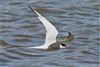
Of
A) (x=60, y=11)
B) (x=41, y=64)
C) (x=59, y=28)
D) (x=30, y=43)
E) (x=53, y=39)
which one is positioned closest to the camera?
(x=53, y=39)

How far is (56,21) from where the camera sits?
55.7 feet

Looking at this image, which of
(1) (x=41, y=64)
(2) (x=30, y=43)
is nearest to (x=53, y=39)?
(1) (x=41, y=64)

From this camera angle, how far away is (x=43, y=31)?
1630 cm

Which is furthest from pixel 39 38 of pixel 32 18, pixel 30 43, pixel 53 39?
pixel 53 39

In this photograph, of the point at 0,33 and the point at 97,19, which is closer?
the point at 0,33

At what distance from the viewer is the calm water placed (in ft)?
47.0

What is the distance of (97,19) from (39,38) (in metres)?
2.22

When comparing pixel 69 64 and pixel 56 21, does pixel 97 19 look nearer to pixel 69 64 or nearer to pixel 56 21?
pixel 56 21

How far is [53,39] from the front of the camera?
1177cm

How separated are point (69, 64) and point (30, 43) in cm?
156

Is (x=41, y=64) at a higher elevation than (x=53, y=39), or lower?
lower

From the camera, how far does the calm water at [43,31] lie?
14.3 meters

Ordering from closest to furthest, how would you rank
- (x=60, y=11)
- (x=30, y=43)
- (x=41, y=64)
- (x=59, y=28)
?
(x=41, y=64) < (x=30, y=43) < (x=59, y=28) < (x=60, y=11)

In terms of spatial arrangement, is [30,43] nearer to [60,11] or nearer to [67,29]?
[67,29]
